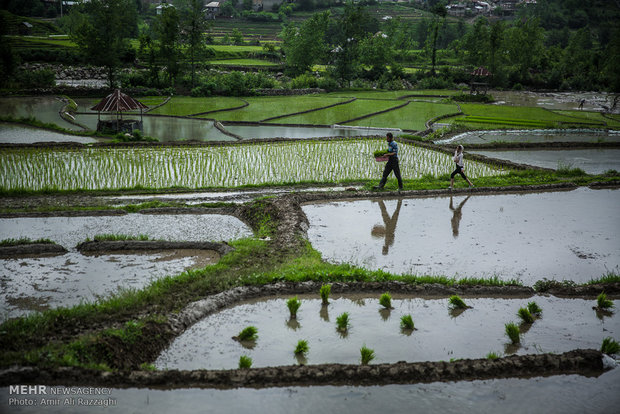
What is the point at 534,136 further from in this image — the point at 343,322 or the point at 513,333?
the point at 343,322

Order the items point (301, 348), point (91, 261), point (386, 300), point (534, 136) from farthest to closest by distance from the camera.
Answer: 1. point (534, 136)
2. point (91, 261)
3. point (386, 300)
4. point (301, 348)

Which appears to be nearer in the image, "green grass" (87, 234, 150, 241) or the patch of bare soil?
the patch of bare soil

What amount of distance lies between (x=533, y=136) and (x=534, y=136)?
0.16 feet

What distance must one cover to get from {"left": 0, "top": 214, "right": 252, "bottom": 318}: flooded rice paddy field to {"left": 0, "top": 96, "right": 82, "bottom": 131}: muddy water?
45.5 ft

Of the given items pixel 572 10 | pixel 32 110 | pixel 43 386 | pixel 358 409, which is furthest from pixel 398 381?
pixel 572 10

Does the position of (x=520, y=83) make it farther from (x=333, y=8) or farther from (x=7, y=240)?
(x=333, y=8)

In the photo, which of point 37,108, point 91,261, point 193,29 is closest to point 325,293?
point 91,261

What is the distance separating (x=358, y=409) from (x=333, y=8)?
311 ft

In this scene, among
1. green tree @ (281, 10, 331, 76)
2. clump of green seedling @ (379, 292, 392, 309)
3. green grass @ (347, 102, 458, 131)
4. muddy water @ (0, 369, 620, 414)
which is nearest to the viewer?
muddy water @ (0, 369, 620, 414)

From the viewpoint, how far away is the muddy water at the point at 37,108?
24.4 metres

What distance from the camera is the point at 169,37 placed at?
35.1 meters

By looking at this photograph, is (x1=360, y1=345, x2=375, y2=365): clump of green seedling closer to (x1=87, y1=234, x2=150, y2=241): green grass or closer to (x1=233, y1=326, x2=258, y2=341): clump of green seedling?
(x1=233, y1=326, x2=258, y2=341): clump of green seedling

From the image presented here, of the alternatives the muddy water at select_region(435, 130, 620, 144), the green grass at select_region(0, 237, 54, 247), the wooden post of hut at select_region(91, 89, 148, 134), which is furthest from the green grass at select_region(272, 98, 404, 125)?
the green grass at select_region(0, 237, 54, 247)

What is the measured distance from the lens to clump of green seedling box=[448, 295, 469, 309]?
7.31 meters
